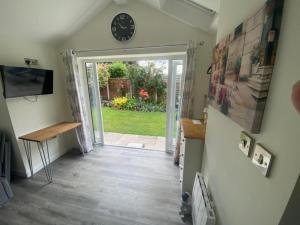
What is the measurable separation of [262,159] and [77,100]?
2.85m

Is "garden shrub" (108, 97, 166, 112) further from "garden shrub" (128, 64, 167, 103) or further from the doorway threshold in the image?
the doorway threshold

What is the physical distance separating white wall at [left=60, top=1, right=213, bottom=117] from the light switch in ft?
6.04

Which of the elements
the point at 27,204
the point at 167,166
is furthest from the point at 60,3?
the point at 167,166

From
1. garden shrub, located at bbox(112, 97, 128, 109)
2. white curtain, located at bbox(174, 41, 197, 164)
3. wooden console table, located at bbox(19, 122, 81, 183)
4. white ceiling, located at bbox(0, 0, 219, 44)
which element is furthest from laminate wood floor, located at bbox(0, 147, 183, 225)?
garden shrub, located at bbox(112, 97, 128, 109)

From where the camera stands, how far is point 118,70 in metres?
6.05

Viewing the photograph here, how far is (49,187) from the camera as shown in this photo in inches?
82.5

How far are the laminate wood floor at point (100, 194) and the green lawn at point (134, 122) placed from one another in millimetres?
1474

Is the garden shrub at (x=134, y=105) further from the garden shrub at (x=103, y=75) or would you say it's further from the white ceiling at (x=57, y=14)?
the white ceiling at (x=57, y=14)

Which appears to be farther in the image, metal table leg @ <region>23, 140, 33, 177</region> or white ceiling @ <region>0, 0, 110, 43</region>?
metal table leg @ <region>23, 140, 33, 177</region>

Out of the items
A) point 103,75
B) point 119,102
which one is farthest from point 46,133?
point 103,75

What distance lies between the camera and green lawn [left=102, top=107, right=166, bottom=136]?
424cm

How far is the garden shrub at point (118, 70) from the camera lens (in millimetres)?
6020

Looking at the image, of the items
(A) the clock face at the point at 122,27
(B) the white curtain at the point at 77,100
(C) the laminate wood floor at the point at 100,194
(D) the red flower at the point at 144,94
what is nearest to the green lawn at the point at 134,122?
(D) the red flower at the point at 144,94

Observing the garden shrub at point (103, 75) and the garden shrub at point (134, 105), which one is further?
the garden shrub at point (134, 105)
